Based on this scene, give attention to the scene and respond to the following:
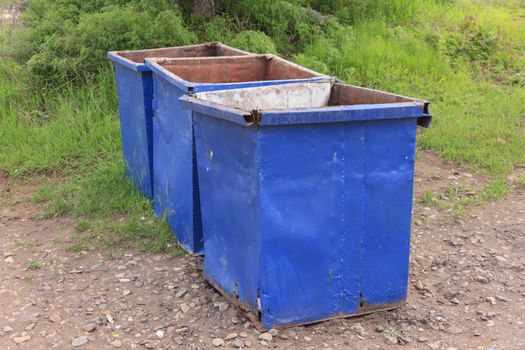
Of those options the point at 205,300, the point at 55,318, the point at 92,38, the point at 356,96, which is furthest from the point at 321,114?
the point at 92,38

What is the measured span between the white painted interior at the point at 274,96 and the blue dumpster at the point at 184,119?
0.18 feet

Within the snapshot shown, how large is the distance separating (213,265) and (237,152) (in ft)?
2.70

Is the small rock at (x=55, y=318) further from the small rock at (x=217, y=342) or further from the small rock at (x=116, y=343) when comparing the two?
the small rock at (x=217, y=342)

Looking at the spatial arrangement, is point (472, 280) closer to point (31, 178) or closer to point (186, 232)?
point (186, 232)

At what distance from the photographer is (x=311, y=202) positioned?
10.9ft

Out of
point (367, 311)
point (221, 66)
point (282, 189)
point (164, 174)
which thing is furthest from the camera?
point (221, 66)

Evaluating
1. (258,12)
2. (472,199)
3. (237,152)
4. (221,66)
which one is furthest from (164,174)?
(258,12)

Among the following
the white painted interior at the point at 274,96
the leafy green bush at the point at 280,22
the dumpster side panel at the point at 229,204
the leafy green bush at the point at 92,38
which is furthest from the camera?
the leafy green bush at the point at 280,22

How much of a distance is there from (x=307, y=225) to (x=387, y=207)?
1.49ft

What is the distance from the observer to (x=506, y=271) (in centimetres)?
421

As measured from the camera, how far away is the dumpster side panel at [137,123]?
477 centimetres

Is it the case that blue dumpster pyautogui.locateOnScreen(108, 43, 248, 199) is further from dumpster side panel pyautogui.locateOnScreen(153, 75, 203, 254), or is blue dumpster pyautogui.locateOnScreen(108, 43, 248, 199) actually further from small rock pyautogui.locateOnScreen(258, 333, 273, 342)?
small rock pyautogui.locateOnScreen(258, 333, 273, 342)

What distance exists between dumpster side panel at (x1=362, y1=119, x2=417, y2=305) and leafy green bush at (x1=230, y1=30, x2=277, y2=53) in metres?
4.33

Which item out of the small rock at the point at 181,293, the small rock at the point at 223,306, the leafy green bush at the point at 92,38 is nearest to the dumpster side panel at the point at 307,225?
the small rock at the point at 223,306
